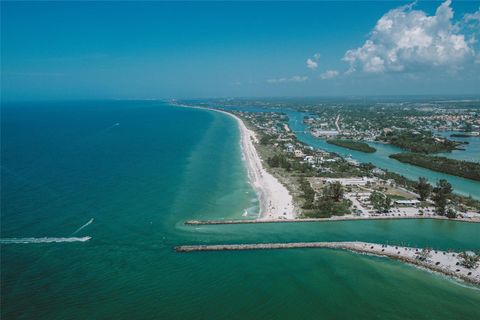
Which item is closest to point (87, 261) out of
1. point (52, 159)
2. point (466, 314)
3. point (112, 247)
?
point (112, 247)

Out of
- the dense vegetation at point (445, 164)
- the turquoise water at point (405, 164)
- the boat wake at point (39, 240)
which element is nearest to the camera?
the boat wake at point (39, 240)

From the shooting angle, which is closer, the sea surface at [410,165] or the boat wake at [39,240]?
the boat wake at [39,240]

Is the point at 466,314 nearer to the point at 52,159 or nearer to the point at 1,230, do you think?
the point at 1,230

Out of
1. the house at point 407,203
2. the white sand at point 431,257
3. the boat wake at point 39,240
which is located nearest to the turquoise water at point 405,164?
the house at point 407,203

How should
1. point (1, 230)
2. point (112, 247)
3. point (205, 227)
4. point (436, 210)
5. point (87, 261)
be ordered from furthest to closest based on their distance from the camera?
1. point (436, 210)
2. point (205, 227)
3. point (1, 230)
4. point (112, 247)
5. point (87, 261)

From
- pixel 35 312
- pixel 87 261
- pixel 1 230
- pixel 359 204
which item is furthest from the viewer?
pixel 359 204

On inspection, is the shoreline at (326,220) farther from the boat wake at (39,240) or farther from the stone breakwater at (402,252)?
the boat wake at (39,240)

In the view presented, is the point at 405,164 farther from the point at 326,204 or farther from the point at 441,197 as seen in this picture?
the point at 326,204
